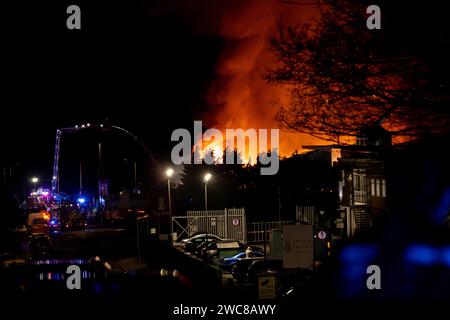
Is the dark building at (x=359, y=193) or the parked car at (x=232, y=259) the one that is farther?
the dark building at (x=359, y=193)

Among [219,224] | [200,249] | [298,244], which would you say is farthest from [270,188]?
[298,244]

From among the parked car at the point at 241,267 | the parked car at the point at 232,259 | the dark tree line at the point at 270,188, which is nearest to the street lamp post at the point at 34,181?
the dark tree line at the point at 270,188

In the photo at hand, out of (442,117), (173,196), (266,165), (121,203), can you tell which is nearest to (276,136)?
(266,165)

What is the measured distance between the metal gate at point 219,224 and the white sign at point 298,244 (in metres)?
17.9

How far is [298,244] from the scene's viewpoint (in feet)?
52.8

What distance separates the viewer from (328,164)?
40531mm

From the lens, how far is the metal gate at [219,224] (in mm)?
34375

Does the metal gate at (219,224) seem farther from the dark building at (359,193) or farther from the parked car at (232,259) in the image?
the parked car at (232,259)

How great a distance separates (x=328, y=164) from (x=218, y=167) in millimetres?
8844

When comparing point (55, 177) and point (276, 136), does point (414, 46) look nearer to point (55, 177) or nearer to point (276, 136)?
point (276, 136)

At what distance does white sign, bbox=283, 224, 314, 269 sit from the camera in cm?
1597

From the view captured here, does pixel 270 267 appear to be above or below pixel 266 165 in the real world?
below
